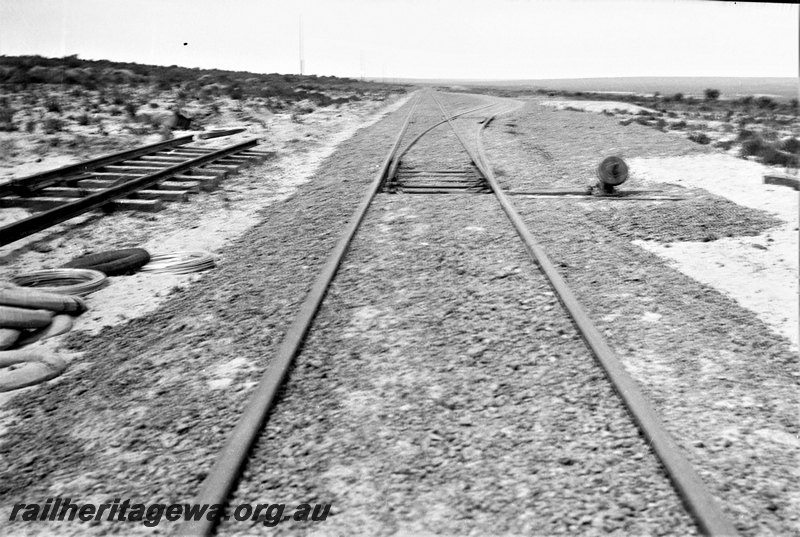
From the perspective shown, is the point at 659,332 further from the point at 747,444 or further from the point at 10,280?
the point at 10,280

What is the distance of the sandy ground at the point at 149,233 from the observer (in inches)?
232

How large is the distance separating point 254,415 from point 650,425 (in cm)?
194

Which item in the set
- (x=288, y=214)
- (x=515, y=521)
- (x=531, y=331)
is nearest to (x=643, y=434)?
(x=515, y=521)

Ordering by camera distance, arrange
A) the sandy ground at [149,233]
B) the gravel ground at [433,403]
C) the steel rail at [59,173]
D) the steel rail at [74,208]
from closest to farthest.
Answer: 1. the gravel ground at [433,403]
2. the sandy ground at [149,233]
3. the steel rail at [74,208]
4. the steel rail at [59,173]

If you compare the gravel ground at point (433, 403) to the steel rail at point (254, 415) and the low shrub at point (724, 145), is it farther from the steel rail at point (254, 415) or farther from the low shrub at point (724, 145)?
the low shrub at point (724, 145)

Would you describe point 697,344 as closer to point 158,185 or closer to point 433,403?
point 433,403

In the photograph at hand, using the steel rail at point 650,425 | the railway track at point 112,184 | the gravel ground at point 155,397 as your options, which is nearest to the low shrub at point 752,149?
the railway track at point 112,184

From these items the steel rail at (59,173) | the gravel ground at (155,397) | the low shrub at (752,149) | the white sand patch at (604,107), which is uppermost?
the white sand patch at (604,107)

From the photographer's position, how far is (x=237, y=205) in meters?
9.94

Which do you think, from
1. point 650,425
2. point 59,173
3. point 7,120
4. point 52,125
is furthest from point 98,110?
point 650,425

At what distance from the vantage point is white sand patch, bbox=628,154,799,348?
539 centimetres

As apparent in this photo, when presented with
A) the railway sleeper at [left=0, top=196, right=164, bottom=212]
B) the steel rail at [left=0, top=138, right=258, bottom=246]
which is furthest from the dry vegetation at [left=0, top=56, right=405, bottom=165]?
the railway sleeper at [left=0, top=196, right=164, bottom=212]

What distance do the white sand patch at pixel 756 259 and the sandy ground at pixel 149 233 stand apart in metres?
4.54

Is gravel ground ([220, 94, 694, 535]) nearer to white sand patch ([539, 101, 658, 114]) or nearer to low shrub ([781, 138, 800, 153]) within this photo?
Answer: low shrub ([781, 138, 800, 153])
